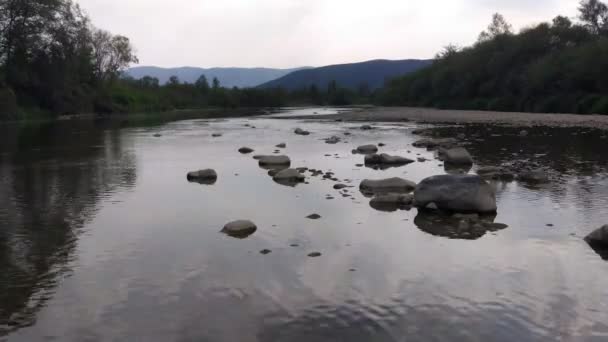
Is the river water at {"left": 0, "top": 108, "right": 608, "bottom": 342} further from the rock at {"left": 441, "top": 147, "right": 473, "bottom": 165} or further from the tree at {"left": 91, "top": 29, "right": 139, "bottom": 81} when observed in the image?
the tree at {"left": 91, "top": 29, "right": 139, "bottom": 81}

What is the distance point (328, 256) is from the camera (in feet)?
30.2

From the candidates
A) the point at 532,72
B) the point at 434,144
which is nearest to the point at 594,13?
the point at 532,72

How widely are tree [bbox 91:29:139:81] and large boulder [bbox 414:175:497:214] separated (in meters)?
93.4

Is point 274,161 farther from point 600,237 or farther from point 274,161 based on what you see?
point 600,237

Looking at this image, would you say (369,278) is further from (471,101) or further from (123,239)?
(471,101)

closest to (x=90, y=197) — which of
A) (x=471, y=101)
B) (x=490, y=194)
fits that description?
(x=490, y=194)

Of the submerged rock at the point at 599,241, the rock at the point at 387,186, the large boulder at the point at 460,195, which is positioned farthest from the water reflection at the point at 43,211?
the submerged rock at the point at 599,241

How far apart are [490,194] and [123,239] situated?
26.6 feet

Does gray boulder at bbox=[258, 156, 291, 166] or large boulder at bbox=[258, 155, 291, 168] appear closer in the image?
large boulder at bbox=[258, 155, 291, 168]

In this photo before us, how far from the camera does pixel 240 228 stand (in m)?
11.0

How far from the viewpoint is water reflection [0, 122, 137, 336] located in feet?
24.9

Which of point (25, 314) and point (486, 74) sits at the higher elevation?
point (486, 74)

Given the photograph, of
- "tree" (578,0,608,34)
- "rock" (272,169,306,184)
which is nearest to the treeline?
"tree" (578,0,608,34)

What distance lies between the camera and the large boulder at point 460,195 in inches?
477
